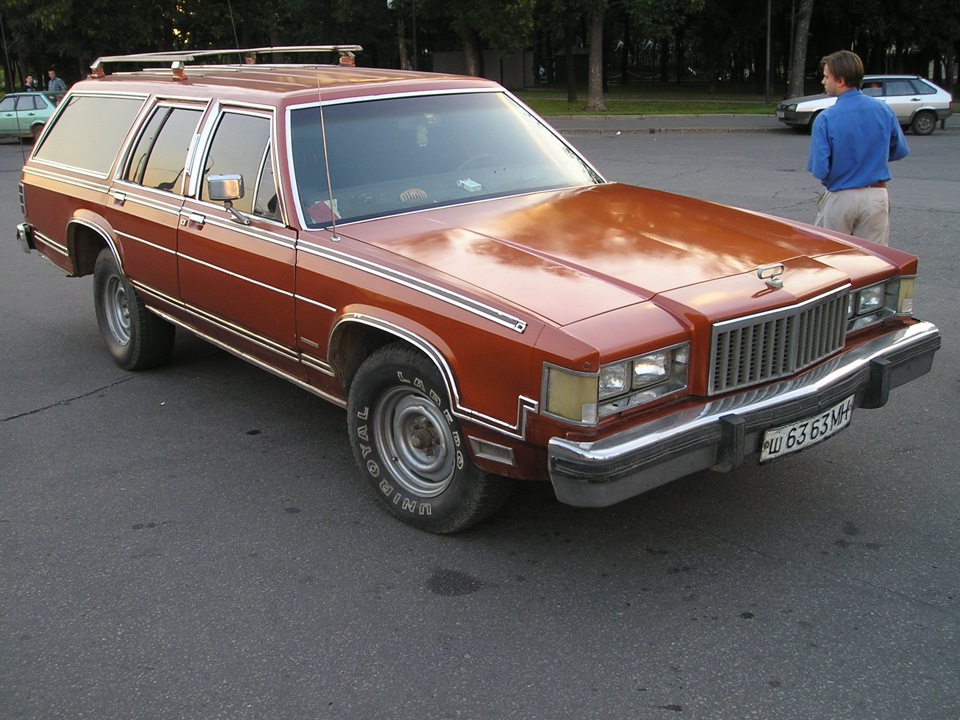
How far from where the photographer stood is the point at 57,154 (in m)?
6.88

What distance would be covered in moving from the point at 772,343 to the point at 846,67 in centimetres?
316

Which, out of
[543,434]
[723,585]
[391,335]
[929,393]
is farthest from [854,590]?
[929,393]

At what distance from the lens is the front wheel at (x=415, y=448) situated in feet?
13.0

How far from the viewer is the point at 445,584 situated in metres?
3.81

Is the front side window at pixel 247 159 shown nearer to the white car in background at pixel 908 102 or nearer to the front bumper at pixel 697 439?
the front bumper at pixel 697 439

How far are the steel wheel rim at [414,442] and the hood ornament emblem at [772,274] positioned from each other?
1393 millimetres

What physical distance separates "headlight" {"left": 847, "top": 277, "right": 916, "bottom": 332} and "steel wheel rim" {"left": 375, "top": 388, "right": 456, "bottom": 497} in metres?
1.85

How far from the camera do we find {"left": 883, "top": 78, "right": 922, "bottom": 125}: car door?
910 inches

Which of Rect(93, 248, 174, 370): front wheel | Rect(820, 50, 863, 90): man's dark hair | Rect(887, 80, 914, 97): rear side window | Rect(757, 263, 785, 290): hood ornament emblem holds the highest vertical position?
Rect(820, 50, 863, 90): man's dark hair

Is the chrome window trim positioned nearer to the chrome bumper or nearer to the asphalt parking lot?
the chrome bumper

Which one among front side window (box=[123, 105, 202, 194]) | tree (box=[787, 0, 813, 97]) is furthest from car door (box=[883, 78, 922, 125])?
front side window (box=[123, 105, 202, 194])

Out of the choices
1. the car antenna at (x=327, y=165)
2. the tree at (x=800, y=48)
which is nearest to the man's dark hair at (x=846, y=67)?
the car antenna at (x=327, y=165)

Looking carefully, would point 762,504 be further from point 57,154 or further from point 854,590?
point 57,154

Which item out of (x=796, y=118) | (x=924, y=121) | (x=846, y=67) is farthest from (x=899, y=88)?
(x=846, y=67)
